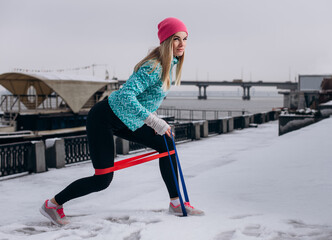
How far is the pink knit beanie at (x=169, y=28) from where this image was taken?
11.5 ft

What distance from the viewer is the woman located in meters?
3.41

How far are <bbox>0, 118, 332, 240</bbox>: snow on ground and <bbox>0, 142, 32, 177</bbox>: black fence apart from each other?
150 cm

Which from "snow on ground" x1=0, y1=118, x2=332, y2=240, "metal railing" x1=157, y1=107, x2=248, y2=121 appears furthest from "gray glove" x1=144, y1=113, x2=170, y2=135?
"metal railing" x1=157, y1=107, x2=248, y2=121

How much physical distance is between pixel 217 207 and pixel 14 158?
6921mm

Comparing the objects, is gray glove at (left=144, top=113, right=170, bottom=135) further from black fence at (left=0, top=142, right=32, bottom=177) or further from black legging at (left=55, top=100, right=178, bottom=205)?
black fence at (left=0, top=142, right=32, bottom=177)

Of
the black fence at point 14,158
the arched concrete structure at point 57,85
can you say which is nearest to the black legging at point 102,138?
the black fence at point 14,158

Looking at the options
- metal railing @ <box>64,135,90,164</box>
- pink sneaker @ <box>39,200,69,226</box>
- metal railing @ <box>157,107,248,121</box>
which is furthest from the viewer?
metal railing @ <box>157,107,248,121</box>

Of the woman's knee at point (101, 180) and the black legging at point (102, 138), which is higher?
the black legging at point (102, 138)

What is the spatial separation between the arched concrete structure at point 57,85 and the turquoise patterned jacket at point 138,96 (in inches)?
754

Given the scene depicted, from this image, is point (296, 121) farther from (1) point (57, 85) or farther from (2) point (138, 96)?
(2) point (138, 96)

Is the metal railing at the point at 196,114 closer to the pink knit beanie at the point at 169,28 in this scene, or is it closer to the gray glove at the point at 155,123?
the pink knit beanie at the point at 169,28

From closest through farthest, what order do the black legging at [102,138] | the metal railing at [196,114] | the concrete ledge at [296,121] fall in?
the black legging at [102,138], the concrete ledge at [296,121], the metal railing at [196,114]

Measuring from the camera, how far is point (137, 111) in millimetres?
3373

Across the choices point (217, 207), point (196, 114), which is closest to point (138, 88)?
point (217, 207)
